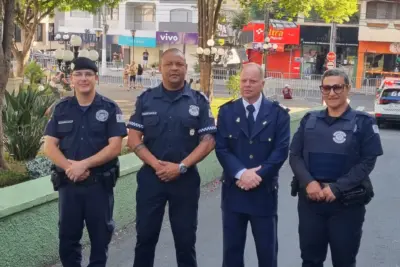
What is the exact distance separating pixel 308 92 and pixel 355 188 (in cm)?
3208

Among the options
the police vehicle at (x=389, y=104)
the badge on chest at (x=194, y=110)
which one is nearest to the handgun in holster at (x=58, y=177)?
the badge on chest at (x=194, y=110)

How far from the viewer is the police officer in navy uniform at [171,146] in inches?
191

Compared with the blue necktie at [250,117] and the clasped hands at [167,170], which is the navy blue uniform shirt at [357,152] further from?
the clasped hands at [167,170]

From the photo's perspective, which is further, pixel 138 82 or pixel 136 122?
pixel 138 82

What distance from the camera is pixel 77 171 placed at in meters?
4.67

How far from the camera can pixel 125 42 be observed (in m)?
50.0

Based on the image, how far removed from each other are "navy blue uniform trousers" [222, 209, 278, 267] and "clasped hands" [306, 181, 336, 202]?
16.8 inches

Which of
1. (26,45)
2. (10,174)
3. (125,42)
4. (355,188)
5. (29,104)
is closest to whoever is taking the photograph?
(355,188)

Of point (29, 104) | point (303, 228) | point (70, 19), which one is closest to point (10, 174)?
point (29, 104)

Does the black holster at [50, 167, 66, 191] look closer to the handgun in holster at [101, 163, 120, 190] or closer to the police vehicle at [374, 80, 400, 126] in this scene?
the handgun in holster at [101, 163, 120, 190]

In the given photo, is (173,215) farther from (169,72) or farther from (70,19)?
(70,19)

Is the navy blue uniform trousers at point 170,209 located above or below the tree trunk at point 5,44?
below

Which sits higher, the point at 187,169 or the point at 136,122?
the point at 136,122

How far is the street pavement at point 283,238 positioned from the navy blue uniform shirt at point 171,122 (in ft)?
4.96
